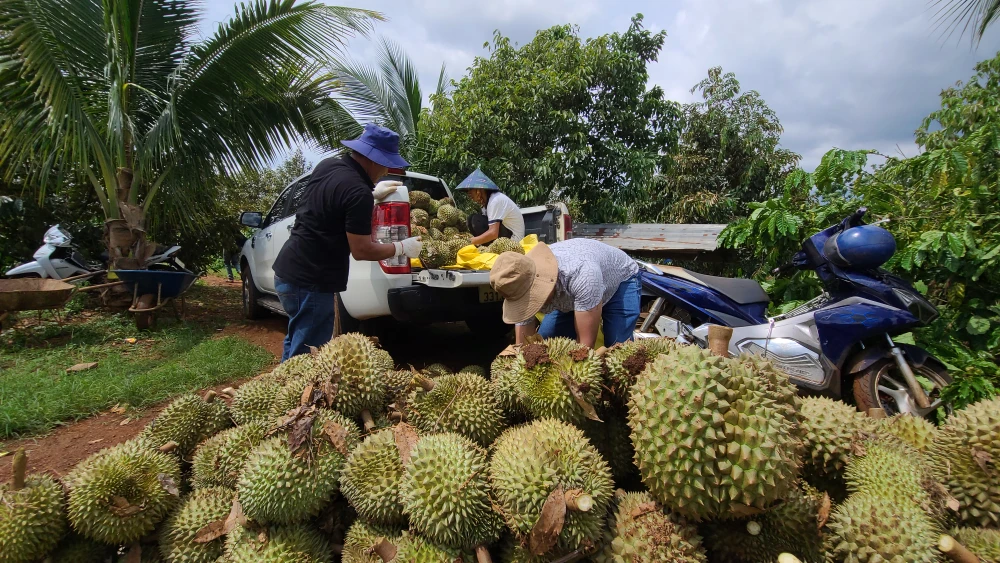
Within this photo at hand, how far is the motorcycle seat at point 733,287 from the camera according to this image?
164 inches

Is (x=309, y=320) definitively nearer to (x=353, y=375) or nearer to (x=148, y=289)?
(x=353, y=375)

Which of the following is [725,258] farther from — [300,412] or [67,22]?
[67,22]

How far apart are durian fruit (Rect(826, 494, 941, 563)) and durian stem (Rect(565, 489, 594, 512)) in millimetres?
640

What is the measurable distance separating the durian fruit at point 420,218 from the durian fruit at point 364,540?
4104 mm

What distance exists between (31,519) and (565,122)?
25.7ft

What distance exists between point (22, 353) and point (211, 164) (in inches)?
126

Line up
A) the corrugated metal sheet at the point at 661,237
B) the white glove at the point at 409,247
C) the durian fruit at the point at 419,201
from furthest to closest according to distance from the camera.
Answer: the corrugated metal sheet at the point at 661,237 → the durian fruit at the point at 419,201 → the white glove at the point at 409,247

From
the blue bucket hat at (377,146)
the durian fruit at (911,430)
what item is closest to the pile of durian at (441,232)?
the blue bucket hat at (377,146)

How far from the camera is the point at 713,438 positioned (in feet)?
3.71

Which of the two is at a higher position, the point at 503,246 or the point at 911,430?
the point at 503,246

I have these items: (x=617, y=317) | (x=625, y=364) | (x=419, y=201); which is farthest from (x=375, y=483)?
(x=419, y=201)

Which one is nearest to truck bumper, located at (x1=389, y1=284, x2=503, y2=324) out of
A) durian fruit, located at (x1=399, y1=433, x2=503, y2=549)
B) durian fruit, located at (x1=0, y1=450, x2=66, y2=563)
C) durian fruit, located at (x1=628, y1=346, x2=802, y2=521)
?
durian fruit, located at (x1=0, y1=450, x2=66, y2=563)

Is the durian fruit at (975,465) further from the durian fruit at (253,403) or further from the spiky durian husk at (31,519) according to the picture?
the spiky durian husk at (31,519)

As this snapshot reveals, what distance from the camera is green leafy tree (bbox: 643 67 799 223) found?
34.7ft
